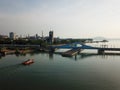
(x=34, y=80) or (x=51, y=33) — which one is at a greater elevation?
(x=51, y=33)

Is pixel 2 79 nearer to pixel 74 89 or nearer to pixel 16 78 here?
pixel 16 78

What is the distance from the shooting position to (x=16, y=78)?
13031mm

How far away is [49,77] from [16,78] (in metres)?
2.15

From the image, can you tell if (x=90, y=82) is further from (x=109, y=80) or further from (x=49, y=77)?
(x=49, y=77)

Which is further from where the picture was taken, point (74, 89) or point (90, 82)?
point (90, 82)

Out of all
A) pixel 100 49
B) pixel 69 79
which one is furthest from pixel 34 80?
pixel 100 49

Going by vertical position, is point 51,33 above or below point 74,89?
above

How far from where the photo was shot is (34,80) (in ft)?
41.4

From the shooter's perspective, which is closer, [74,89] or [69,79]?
[74,89]

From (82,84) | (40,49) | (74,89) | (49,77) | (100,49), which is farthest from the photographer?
(40,49)

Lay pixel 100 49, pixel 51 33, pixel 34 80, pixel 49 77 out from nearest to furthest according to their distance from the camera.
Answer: pixel 34 80 → pixel 49 77 → pixel 100 49 → pixel 51 33

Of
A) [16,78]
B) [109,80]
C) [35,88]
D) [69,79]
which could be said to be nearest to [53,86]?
[35,88]

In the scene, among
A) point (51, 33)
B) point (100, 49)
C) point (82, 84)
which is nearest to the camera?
point (82, 84)

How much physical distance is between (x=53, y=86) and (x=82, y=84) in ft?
5.74
